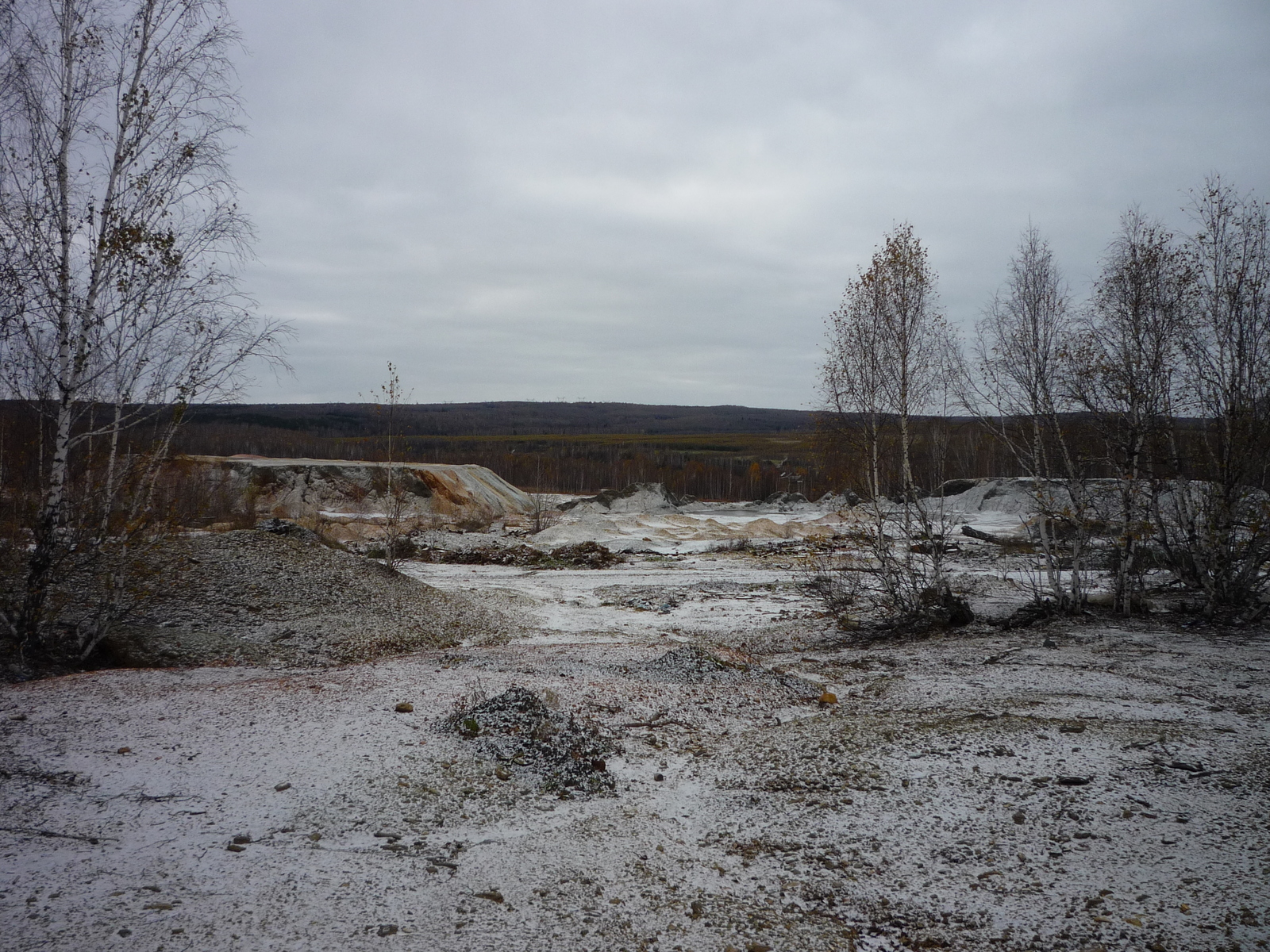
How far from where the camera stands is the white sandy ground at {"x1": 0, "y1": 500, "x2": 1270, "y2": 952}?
3.11m

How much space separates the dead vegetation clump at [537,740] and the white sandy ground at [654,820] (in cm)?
12

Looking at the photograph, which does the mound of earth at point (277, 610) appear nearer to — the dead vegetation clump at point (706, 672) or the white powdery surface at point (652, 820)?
the white powdery surface at point (652, 820)

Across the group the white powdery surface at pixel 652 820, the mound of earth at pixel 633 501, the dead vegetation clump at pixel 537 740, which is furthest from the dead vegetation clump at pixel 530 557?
the mound of earth at pixel 633 501

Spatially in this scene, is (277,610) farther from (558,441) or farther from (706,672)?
(558,441)

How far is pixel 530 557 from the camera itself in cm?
2392

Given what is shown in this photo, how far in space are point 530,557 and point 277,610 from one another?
1349 cm

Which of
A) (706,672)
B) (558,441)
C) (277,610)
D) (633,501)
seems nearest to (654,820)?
(706,672)

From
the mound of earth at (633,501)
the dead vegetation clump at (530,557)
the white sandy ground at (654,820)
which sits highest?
the white sandy ground at (654,820)

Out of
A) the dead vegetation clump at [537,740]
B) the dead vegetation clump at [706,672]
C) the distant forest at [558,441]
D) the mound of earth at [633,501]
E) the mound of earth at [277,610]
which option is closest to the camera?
the dead vegetation clump at [537,740]

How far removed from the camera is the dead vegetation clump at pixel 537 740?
4688 mm

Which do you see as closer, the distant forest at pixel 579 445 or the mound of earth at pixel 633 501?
the distant forest at pixel 579 445

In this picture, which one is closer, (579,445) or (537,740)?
(537,740)

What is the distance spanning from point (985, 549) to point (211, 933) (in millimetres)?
25150

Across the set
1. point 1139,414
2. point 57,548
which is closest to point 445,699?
point 57,548
